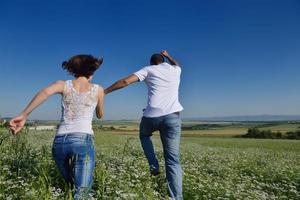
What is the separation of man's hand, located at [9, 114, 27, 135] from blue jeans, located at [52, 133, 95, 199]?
1.69 ft

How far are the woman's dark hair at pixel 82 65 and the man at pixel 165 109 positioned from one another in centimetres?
142

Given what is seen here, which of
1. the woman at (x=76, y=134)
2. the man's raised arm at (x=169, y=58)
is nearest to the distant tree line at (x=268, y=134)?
the man's raised arm at (x=169, y=58)

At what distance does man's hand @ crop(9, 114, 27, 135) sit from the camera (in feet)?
14.3

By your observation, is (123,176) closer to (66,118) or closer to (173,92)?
(173,92)

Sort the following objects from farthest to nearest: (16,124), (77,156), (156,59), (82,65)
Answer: (156,59)
(82,65)
(77,156)
(16,124)

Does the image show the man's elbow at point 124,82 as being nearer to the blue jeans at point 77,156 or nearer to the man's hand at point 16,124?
the blue jeans at point 77,156

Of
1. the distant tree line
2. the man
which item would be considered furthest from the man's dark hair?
the distant tree line

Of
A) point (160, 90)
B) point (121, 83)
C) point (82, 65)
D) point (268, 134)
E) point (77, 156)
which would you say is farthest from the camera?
point (268, 134)

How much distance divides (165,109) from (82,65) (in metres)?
2.12

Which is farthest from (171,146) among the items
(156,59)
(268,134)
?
(268,134)

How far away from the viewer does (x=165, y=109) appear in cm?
680

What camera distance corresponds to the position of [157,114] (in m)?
6.81

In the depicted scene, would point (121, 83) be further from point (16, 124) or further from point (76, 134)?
point (16, 124)

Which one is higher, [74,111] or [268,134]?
[74,111]
